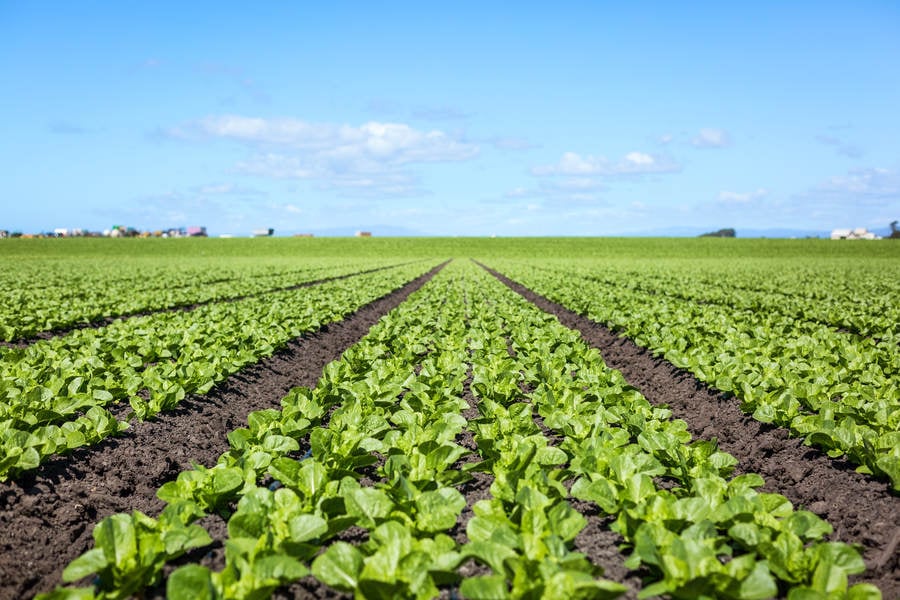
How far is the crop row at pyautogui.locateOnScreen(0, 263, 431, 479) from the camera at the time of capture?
438cm

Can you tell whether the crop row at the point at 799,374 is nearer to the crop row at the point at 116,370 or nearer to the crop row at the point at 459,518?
the crop row at the point at 459,518

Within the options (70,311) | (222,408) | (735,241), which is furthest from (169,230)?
(222,408)

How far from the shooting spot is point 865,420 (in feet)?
16.0

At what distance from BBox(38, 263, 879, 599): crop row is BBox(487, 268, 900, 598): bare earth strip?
0.45m

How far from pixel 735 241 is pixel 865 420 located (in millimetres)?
Answer: 92787

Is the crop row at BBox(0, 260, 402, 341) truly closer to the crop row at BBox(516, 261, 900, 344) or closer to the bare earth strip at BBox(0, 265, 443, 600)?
the bare earth strip at BBox(0, 265, 443, 600)

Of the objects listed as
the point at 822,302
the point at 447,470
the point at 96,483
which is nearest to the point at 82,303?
the point at 96,483

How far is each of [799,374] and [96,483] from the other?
7439mm

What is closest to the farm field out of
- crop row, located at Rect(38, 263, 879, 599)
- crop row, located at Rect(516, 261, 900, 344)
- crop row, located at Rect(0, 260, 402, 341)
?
crop row, located at Rect(38, 263, 879, 599)

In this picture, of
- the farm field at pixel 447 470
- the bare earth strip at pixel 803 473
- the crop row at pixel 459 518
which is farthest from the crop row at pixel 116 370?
the bare earth strip at pixel 803 473

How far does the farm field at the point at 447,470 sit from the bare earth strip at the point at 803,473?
0.9 inches

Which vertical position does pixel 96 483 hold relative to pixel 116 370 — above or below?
below

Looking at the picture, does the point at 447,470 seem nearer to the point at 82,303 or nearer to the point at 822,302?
the point at 82,303

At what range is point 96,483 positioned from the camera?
4.34 metres
